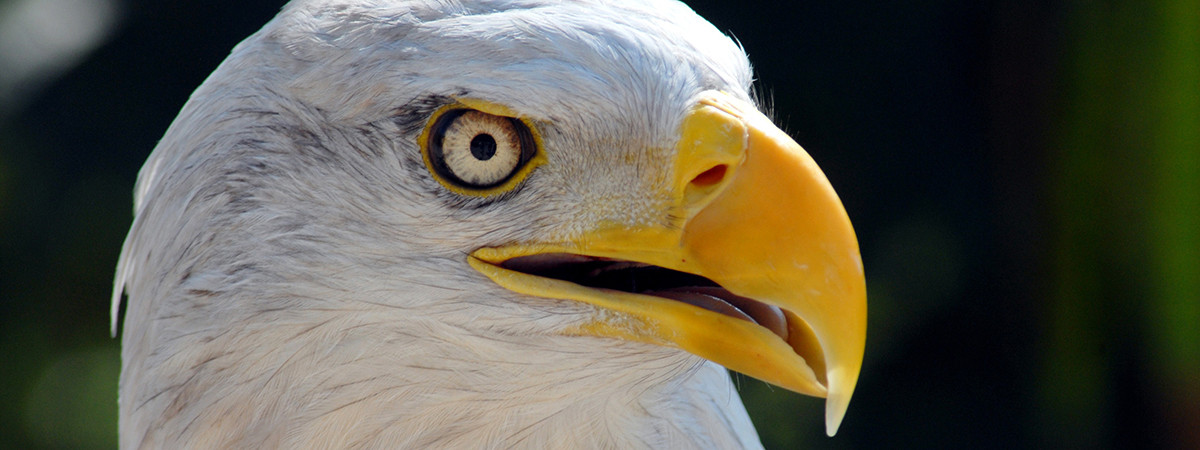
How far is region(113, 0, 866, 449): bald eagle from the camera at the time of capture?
1417 millimetres

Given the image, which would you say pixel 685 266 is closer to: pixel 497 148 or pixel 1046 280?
pixel 497 148

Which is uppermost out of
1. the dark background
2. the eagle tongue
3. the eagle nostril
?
the eagle nostril

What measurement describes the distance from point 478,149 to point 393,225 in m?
0.19

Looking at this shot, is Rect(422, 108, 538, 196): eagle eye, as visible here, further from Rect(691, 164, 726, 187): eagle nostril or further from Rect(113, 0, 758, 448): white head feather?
Rect(691, 164, 726, 187): eagle nostril

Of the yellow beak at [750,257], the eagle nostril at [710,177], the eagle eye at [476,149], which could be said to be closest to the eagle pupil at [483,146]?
the eagle eye at [476,149]

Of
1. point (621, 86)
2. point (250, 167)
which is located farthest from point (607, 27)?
point (250, 167)

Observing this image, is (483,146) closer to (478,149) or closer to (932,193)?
(478,149)

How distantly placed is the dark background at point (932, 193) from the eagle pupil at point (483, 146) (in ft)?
7.83

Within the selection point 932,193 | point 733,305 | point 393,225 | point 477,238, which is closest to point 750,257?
point 733,305

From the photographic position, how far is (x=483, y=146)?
150cm

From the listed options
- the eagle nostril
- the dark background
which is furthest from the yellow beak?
the dark background

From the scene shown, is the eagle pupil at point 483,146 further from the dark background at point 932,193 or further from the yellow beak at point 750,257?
the dark background at point 932,193

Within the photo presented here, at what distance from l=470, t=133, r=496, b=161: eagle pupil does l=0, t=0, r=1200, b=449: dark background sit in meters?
2.39

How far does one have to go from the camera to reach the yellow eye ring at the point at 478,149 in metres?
1.49
